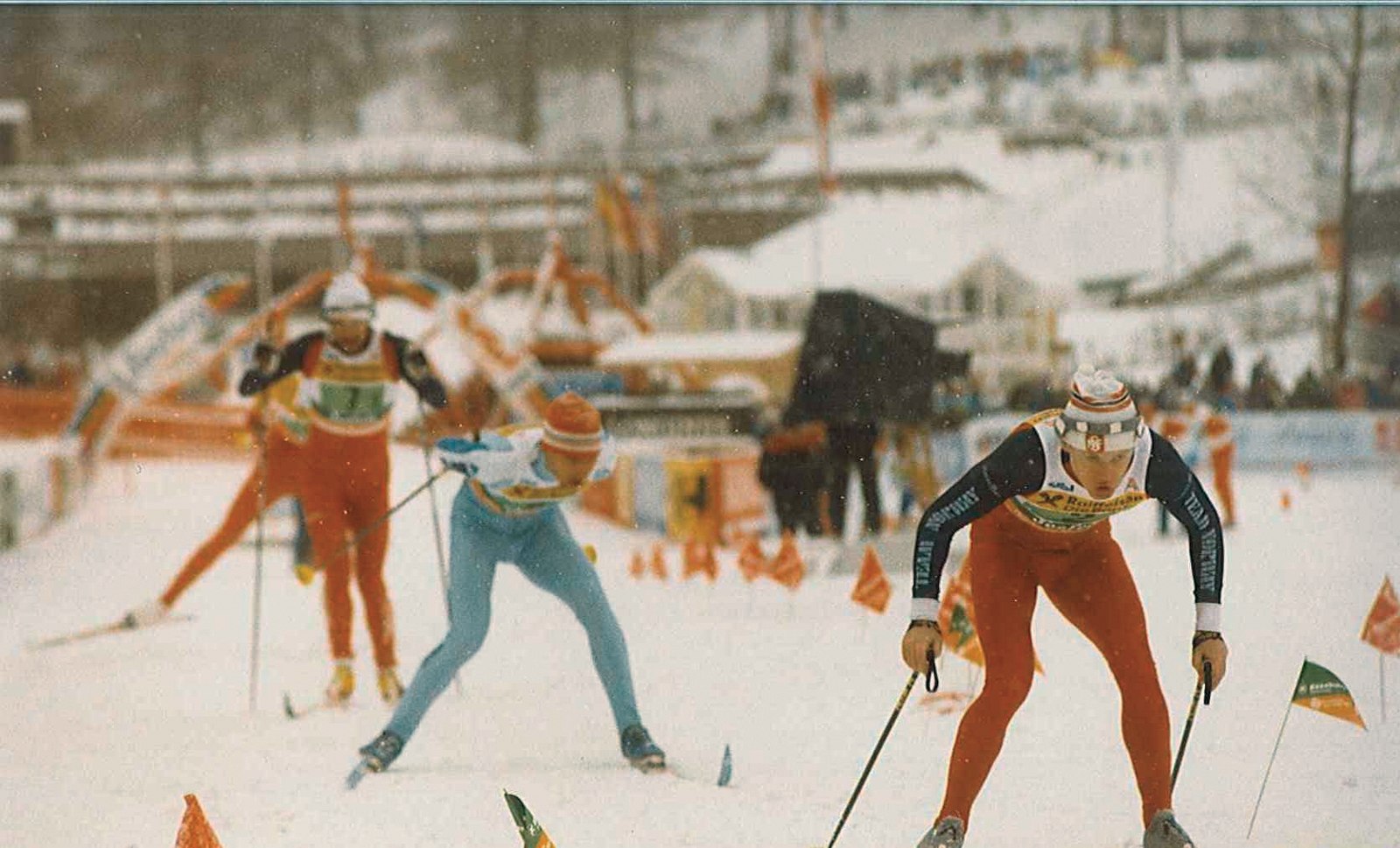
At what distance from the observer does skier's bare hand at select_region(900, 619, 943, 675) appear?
8.42 ft

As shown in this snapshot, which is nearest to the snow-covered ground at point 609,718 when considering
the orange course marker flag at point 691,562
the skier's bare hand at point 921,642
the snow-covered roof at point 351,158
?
the orange course marker flag at point 691,562

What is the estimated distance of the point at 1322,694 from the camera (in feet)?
10.4

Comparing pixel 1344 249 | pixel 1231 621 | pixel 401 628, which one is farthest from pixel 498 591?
pixel 1344 249

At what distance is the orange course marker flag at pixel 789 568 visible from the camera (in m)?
3.62

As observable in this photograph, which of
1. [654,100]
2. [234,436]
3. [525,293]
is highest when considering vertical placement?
[654,100]

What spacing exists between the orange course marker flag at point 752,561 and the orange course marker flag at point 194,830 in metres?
1.57

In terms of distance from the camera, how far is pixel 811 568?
3.65 meters

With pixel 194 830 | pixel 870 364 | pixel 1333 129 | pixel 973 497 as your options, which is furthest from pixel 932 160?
pixel 194 830

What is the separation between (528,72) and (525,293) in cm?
60

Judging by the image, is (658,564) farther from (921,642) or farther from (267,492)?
(921,642)

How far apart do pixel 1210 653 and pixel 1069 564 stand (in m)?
0.32

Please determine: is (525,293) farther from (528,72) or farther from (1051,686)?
(1051,686)

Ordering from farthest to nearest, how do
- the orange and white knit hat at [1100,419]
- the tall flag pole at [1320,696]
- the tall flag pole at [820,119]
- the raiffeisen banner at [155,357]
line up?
the tall flag pole at [820,119], the raiffeisen banner at [155,357], the tall flag pole at [1320,696], the orange and white knit hat at [1100,419]

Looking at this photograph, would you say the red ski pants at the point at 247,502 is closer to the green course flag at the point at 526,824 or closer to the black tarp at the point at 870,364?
the green course flag at the point at 526,824
